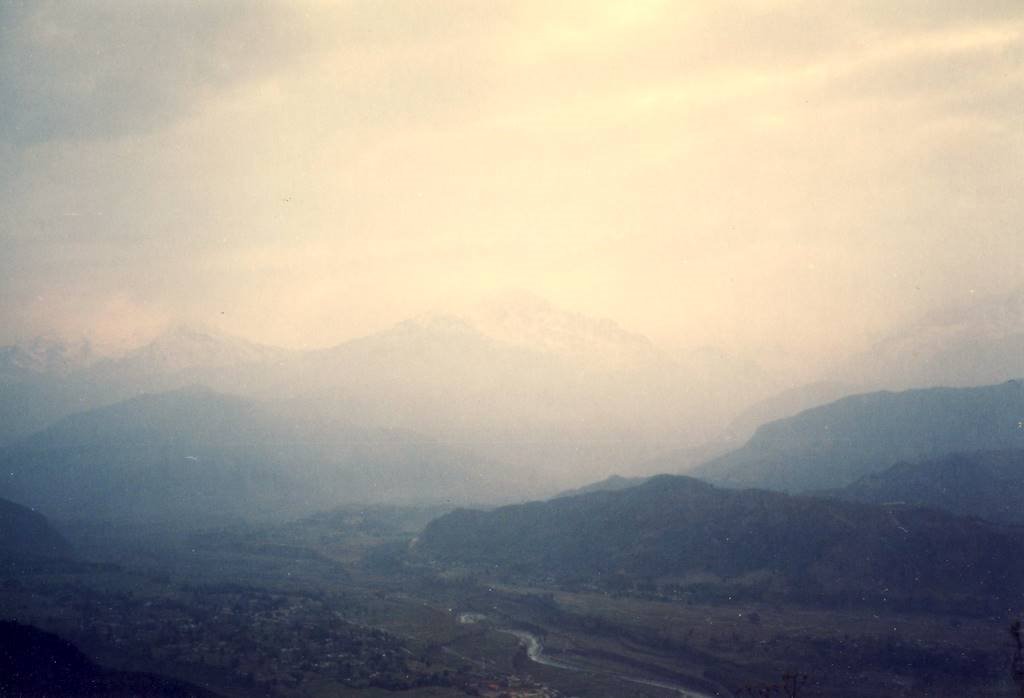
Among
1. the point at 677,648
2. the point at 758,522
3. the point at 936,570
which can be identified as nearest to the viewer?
the point at 677,648

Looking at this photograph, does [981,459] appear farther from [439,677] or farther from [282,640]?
[282,640]

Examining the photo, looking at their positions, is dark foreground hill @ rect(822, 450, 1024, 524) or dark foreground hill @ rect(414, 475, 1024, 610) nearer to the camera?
dark foreground hill @ rect(414, 475, 1024, 610)

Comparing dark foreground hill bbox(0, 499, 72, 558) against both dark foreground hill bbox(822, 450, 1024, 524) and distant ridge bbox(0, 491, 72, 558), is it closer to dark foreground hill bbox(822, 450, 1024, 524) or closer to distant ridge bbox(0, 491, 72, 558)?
distant ridge bbox(0, 491, 72, 558)

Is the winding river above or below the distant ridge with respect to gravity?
below

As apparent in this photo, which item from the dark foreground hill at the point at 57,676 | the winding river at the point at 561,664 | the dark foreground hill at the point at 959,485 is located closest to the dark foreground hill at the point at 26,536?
the dark foreground hill at the point at 57,676

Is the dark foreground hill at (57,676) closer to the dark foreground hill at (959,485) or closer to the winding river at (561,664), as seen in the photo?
the winding river at (561,664)

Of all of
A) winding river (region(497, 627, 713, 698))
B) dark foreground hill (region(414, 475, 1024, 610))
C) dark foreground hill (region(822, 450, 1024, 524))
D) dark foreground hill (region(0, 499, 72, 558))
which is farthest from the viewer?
dark foreground hill (region(0, 499, 72, 558))

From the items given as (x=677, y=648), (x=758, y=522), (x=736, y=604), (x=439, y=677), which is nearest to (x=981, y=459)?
(x=758, y=522)

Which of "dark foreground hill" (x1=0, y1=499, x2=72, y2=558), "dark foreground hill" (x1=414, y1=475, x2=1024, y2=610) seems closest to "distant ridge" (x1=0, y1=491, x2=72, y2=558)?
"dark foreground hill" (x1=0, y1=499, x2=72, y2=558)
